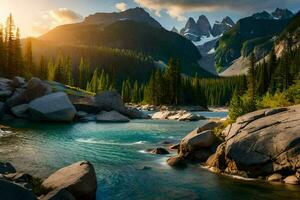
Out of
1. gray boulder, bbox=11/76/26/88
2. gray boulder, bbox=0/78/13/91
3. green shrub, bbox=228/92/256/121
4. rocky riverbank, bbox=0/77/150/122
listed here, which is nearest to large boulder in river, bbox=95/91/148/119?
rocky riverbank, bbox=0/77/150/122

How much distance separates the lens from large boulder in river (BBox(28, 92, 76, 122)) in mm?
67188

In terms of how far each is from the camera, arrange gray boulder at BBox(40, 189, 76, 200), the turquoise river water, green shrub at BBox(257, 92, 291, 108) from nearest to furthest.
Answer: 1. gray boulder at BBox(40, 189, 76, 200)
2. the turquoise river water
3. green shrub at BBox(257, 92, 291, 108)

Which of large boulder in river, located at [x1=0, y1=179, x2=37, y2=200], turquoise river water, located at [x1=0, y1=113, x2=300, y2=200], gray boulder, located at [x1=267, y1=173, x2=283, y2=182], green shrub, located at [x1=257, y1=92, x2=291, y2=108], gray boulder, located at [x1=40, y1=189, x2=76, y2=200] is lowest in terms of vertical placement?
turquoise river water, located at [x1=0, y1=113, x2=300, y2=200]

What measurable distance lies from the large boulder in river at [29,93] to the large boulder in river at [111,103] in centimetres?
1220

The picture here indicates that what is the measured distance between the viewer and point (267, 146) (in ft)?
89.6

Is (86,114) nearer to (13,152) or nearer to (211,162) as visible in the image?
(13,152)

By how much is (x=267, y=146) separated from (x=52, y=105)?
49.2 meters

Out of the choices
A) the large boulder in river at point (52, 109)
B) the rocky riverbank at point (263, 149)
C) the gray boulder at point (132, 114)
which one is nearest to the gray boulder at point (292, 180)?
the rocky riverbank at point (263, 149)

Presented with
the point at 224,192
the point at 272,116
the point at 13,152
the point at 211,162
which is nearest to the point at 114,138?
the point at 13,152

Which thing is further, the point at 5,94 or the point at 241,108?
the point at 5,94

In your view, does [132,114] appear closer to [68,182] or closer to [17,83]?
[17,83]

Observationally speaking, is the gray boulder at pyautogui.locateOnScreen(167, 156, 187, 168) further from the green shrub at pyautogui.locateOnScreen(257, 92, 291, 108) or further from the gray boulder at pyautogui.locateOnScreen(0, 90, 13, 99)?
the gray boulder at pyautogui.locateOnScreen(0, 90, 13, 99)

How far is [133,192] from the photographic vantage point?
23.4m

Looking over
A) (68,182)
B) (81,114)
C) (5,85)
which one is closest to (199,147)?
(68,182)
